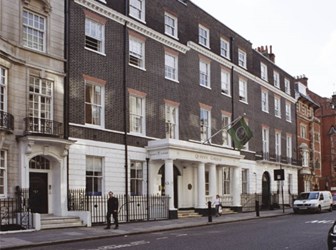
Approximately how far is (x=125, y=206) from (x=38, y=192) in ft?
17.2

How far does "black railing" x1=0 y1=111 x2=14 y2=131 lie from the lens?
20772mm

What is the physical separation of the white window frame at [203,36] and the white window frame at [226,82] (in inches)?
112

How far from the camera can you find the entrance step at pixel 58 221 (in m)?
21.7

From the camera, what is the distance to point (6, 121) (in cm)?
2100

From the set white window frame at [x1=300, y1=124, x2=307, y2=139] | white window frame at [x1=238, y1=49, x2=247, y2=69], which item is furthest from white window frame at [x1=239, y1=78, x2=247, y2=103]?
white window frame at [x1=300, y1=124, x2=307, y2=139]

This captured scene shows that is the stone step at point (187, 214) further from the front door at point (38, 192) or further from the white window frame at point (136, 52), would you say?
the front door at point (38, 192)

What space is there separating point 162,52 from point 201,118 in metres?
6.19

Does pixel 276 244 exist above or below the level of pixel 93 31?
below

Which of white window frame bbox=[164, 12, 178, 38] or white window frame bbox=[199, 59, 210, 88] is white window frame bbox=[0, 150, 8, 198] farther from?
white window frame bbox=[199, 59, 210, 88]

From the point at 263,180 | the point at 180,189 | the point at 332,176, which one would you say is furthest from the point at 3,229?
the point at 332,176

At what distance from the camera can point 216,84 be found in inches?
1499

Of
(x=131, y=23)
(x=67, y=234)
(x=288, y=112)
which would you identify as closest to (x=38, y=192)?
(x=67, y=234)

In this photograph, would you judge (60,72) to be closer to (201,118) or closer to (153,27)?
(153,27)

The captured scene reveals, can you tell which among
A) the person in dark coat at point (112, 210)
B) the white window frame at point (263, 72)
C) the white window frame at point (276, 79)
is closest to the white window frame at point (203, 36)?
the white window frame at point (263, 72)
